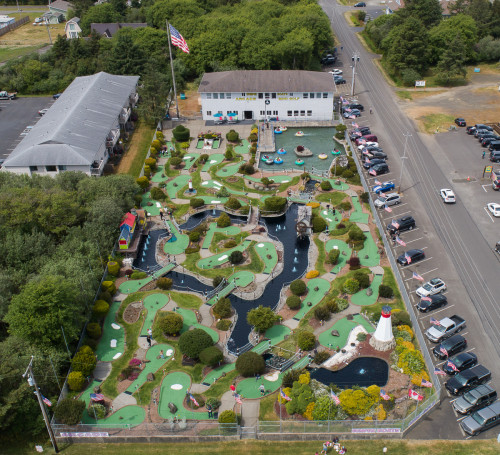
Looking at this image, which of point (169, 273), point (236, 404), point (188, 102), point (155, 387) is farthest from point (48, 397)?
point (188, 102)

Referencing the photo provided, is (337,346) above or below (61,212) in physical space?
below

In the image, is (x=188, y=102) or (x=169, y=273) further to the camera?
(x=188, y=102)

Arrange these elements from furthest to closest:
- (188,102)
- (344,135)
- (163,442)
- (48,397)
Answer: (188,102) < (344,135) < (48,397) < (163,442)

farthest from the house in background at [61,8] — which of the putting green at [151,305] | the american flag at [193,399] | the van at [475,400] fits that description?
the van at [475,400]

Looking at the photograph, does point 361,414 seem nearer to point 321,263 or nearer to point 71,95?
point 321,263

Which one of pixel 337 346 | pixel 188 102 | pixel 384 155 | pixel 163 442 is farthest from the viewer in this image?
pixel 188 102

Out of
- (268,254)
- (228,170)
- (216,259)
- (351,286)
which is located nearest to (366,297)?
(351,286)
